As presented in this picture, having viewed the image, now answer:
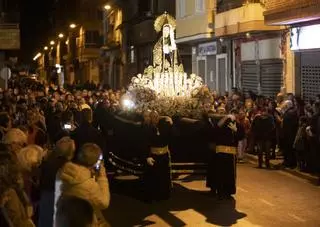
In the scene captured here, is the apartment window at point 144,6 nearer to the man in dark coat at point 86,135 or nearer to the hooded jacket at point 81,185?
the man in dark coat at point 86,135

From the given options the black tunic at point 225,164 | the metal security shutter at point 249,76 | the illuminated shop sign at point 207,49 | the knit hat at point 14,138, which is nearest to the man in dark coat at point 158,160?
the black tunic at point 225,164

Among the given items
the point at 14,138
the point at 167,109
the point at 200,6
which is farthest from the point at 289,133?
the point at 200,6

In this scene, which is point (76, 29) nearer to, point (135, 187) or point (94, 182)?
point (135, 187)

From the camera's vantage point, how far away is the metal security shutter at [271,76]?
24.4 metres

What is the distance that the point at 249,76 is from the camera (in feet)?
89.9

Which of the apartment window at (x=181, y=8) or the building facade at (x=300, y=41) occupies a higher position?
the apartment window at (x=181, y=8)

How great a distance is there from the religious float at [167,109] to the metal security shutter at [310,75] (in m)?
5.63

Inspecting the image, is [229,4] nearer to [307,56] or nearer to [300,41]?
[300,41]

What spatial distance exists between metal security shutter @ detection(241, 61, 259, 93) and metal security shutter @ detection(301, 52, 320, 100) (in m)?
4.08

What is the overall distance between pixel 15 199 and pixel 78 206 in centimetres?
57

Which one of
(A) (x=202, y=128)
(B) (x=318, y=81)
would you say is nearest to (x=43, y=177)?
(A) (x=202, y=128)

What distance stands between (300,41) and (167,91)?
24.7 ft

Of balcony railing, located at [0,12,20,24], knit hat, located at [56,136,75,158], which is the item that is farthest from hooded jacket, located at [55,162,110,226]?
balcony railing, located at [0,12,20,24]

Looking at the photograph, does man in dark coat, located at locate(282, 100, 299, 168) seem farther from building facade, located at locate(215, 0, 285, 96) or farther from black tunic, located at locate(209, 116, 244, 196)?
building facade, located at locate(215, 0, 285, 96)
